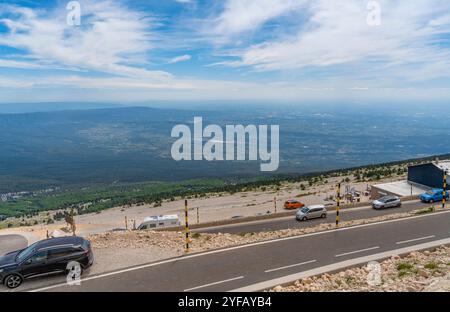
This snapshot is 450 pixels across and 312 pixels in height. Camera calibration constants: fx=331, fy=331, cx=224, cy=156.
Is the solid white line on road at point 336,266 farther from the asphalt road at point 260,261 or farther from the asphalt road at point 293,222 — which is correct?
the asphalt road at point 293,222

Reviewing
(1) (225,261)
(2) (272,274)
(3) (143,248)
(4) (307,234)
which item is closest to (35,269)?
(3) (143,248)

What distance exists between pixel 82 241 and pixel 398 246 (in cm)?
1207

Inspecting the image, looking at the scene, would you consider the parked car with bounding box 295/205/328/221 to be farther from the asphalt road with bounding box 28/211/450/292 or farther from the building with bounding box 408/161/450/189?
the building with bounding box 408/161/450/189

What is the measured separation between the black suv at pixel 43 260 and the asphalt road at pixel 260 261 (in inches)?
33.6

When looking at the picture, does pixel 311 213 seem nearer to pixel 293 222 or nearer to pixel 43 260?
pixel 293 222

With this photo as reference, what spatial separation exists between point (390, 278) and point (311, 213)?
538 inches

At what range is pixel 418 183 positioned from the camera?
35.6m

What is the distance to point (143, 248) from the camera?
13914 mm

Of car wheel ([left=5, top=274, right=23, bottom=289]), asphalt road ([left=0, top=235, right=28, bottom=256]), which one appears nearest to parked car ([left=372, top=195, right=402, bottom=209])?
car wheel ([left=5, top=274, right=23, bottom=289])

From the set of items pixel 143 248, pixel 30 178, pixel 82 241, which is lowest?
pixel 30 178

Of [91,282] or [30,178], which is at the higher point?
[91,282]

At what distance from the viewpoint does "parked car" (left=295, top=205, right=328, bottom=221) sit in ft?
75.8
